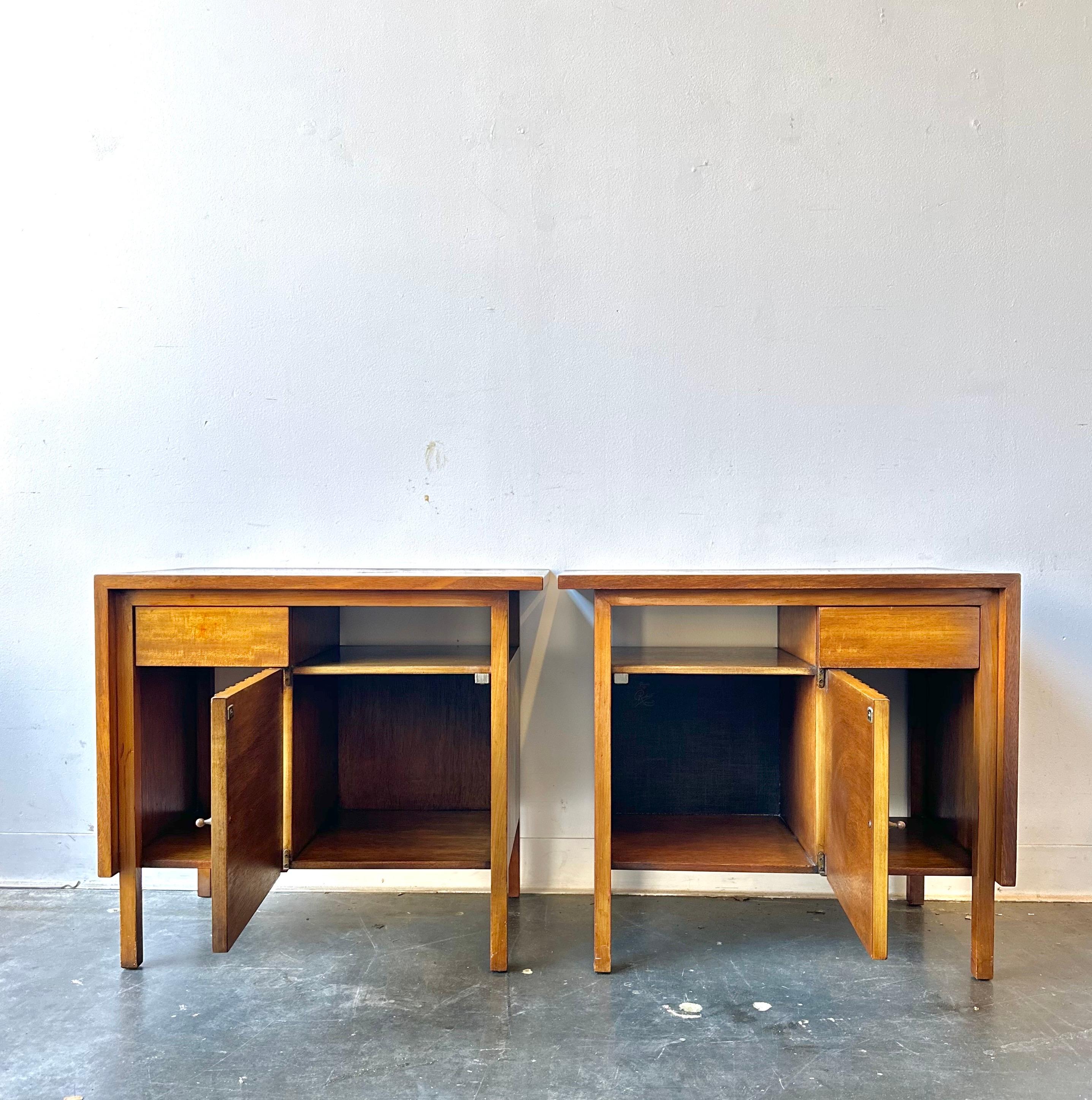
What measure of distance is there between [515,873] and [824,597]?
104 cm

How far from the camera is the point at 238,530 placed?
2.23 metres

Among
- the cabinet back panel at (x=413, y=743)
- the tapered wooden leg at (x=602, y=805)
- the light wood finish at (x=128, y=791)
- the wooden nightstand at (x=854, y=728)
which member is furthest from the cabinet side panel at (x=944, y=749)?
the light wood finish at (x=128, y=791)

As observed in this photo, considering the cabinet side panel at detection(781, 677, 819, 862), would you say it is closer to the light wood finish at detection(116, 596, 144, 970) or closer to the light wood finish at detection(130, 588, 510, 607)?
the light wood finish at detection(130, 588, 510, 607)

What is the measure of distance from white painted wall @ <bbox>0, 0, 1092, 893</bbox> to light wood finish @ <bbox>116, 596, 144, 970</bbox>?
0.50 metres

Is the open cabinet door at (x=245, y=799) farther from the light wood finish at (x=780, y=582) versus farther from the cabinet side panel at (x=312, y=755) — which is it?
the light wood finish at (x=780, y=582)

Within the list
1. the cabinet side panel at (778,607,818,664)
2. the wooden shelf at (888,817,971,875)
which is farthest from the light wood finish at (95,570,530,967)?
the wooden shelf at (888,817,971,875)

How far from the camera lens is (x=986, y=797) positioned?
173cm

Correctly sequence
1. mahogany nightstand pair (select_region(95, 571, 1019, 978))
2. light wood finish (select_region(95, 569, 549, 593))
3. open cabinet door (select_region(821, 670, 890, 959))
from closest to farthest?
open cabinet door (select_region(821, 670, 890, 959)) < mahogany nightstand pair (select_region(95, 571, 1019, 978)) < light wood finish (select_region(95, 569, 549, 593))

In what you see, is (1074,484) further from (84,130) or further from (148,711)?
(84,130)

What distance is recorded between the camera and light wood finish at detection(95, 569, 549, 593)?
1.69 m

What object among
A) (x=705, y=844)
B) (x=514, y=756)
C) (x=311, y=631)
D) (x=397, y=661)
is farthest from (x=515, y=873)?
(x=311, y=631)

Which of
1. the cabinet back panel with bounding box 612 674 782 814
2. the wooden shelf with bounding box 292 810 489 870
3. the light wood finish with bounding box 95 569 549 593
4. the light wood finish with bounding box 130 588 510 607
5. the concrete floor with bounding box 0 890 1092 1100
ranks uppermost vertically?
the light wood finish with bounding box 95 569 549 593

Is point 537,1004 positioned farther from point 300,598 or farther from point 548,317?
point 548,317

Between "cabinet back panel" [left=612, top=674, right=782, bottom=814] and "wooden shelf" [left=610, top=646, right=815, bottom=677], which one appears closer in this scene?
"wooden shelf" [left=610, top=646, right=815, bottom=677]
